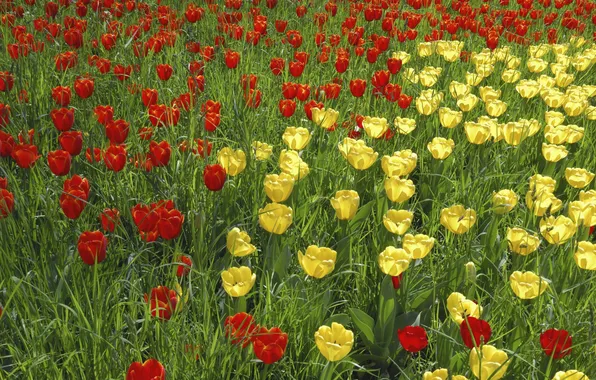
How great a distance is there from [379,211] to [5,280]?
118 centimetres

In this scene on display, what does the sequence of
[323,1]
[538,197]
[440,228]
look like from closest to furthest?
1. [538,197]
2. [440,228]
3. [323,1]

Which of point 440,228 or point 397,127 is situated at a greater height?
point 397,127

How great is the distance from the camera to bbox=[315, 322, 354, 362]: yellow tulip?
1443 mm

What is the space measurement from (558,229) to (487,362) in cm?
70

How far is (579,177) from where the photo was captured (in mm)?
2348

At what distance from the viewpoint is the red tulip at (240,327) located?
145cm

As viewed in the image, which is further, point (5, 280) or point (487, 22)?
point (487, 22)

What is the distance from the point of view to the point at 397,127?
2771 mm

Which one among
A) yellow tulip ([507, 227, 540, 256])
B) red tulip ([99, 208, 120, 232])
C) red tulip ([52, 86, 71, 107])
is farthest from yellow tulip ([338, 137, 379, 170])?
red tulip ([52, 86, 71, 107])

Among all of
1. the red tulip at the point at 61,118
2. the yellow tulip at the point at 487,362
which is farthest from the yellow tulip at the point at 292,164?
the yellow tulip at the point at 487,362

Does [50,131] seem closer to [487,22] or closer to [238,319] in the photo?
[238,319]

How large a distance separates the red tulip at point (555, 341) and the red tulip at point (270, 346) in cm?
57

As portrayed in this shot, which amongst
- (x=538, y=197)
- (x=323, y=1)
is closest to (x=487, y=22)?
(x=323, y=1)

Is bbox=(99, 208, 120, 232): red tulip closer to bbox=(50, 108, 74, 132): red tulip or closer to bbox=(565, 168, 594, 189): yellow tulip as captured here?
bbox=(50, 108, 74, 132): red tulip
